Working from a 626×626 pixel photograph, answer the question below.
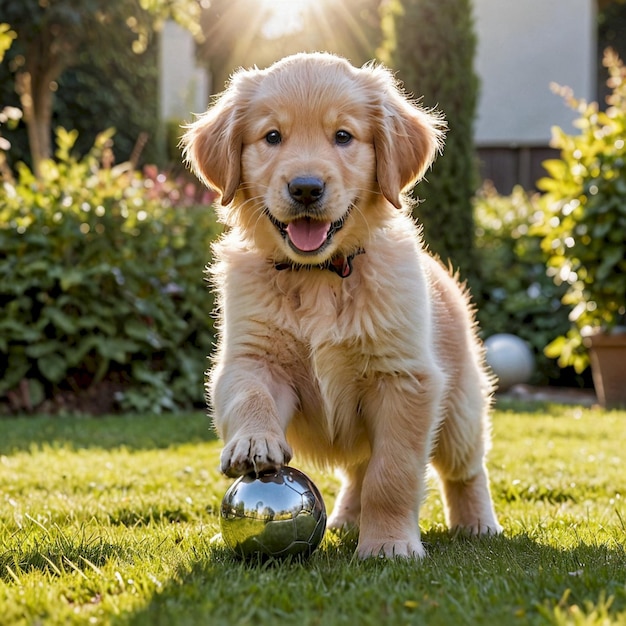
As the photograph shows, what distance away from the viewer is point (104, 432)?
233 inches

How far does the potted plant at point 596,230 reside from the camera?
741 cm

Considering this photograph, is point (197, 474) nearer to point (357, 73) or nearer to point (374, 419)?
point (374, 419)

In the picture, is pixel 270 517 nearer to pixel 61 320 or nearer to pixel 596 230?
pixel 61 320

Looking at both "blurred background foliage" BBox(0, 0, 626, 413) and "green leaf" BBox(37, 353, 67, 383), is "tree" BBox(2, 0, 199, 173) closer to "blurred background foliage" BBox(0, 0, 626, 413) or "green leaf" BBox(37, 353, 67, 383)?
"blurred background foliage" BBox(0, 0, 626, 413)

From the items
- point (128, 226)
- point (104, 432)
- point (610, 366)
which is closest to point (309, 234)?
point (104, 432)

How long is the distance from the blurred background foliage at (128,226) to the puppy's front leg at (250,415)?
3257mm

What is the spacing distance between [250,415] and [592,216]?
5.34 metres

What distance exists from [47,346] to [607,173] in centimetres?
464

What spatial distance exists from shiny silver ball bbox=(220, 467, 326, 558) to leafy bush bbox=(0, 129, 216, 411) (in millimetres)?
4324

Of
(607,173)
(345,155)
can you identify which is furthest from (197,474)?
(607,173)

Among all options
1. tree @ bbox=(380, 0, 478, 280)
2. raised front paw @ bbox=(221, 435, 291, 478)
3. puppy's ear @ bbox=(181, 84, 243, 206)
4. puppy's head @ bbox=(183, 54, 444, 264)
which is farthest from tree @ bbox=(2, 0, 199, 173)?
raised front paw @ bbox=(221, 435, 291, 478)

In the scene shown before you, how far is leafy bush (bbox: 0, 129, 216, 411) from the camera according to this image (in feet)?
22.4

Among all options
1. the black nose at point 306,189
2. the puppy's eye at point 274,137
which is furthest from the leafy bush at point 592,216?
the black nose at point 306,189

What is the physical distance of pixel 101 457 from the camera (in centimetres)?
497
